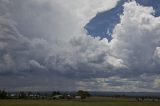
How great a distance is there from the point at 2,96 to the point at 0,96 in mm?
2160

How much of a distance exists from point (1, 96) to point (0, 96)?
119 cm

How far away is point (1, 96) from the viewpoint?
198375 millimetres

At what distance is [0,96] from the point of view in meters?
197

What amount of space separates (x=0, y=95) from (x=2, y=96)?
5.05 ft

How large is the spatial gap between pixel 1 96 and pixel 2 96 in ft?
3.21

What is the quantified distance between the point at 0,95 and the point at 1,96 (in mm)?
1640

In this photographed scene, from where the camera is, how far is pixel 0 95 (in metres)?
200
